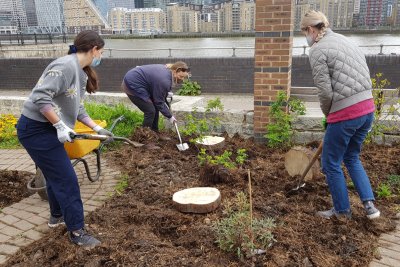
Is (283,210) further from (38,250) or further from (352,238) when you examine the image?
(38,250)

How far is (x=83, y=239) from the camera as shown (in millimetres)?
2938

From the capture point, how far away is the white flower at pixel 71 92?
8.95 feet

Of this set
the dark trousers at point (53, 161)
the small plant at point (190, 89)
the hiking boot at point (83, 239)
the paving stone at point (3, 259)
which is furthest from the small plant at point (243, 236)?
the small plant at point (190, 89)

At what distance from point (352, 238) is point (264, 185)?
125 cm

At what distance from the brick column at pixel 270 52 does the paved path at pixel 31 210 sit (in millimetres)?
2382

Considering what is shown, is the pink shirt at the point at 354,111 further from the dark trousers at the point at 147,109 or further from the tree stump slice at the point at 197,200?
the dark trousers at the point at 147,109

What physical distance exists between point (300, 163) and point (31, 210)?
303 cm

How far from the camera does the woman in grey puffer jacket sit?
3039mm

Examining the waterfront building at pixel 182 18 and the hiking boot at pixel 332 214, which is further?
the waterfront building at pixel 182 18

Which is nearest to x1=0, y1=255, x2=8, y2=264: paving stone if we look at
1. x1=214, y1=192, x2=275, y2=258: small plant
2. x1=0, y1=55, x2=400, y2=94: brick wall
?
x1=214, y1=192, x2=275, y2=258: small plant

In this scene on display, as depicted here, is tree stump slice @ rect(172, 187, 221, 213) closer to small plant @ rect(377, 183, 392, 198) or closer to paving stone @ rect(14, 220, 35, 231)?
paving stone @ rect(14, 220, 35, 231)

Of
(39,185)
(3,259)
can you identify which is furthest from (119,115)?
(3,259)

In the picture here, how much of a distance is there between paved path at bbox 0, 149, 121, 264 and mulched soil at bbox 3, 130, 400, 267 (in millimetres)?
190

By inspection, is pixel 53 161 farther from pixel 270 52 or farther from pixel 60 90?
pixel 270 52
